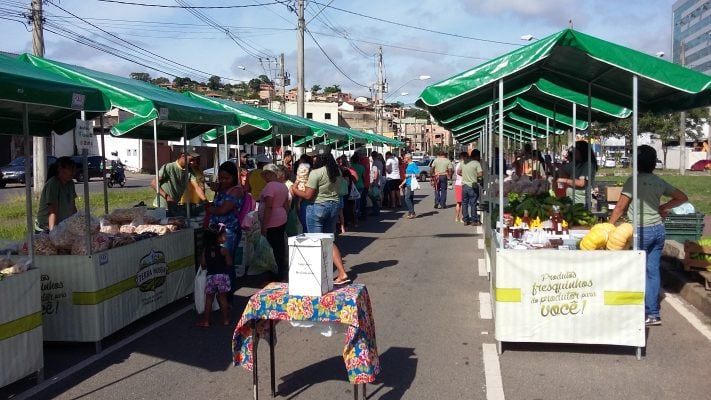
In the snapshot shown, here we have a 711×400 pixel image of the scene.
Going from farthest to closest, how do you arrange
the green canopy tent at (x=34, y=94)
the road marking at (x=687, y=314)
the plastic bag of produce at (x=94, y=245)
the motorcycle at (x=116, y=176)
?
the motorcycle at (x=116, y=176), the road marking at (x=687, y=314), the plastic bag of produce at (x=94, y=245), the green canopy tent at (x=34, y=94)

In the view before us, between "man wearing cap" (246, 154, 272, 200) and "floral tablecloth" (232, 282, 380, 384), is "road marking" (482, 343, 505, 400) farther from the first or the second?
"man wearing cap" (246, 154, 272, 200)

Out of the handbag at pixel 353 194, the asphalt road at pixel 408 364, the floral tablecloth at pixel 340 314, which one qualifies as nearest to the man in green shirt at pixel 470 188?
the handbag at pixel 353 194

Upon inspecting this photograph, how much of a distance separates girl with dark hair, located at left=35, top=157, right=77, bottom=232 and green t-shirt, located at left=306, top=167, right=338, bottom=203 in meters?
2.90

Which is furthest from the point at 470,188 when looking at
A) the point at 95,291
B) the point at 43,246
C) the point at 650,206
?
the point at 43,246

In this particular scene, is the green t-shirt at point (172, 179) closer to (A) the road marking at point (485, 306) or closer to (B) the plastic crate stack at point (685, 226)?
(A) the road marking at point (485, 306)

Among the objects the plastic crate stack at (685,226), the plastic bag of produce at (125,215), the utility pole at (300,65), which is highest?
the utility pole at (300,65)

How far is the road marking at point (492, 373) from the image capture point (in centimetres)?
501

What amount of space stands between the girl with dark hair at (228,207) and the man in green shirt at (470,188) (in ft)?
28.1

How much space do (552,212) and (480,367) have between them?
3.14 meters

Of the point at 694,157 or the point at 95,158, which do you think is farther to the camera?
the point at 694,157

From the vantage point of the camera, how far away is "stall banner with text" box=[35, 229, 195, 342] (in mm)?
6047

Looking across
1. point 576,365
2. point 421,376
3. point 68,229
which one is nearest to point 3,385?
point 68,229

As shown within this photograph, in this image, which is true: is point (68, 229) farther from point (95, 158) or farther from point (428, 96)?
point (95, 158)

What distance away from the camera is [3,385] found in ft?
16.2
